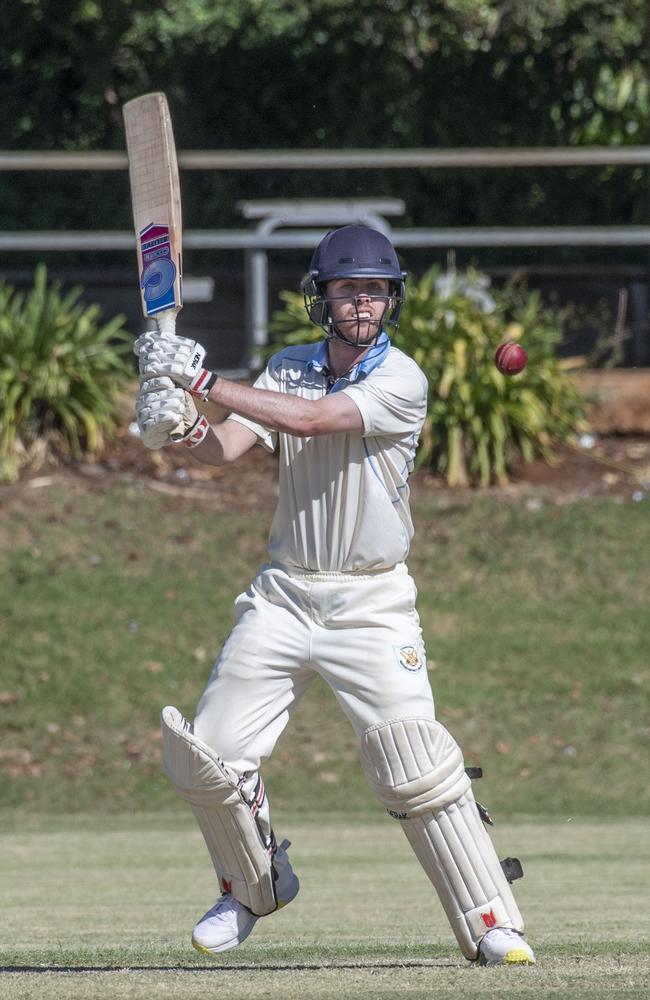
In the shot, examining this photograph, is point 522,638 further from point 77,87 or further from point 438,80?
point 77,87

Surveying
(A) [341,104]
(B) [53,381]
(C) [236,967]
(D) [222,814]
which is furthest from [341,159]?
(C) [236,967]

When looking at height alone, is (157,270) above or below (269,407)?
above

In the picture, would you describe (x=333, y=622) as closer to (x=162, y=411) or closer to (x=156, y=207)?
(x=162, y=411)

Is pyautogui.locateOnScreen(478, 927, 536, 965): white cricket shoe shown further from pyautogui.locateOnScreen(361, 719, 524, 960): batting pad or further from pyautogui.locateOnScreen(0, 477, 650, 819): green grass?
pyautogui.locateOnScreen(0, 477, 650, 819): green grass

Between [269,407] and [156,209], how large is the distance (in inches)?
28.1

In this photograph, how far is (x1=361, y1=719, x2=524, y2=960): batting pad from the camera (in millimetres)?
4273

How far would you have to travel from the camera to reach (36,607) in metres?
10.0

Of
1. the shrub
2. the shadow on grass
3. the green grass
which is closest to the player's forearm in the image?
the shadow on grass

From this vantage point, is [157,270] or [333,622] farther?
[157,270]

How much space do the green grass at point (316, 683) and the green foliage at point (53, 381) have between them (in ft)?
1.30

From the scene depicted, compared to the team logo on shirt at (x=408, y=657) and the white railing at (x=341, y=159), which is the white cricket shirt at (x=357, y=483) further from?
the white railing at (x=341, y=159)

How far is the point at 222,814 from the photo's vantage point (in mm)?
4398

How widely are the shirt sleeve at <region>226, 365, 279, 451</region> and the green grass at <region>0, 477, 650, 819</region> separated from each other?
450 cm

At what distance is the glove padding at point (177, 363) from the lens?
4211 millimetres
